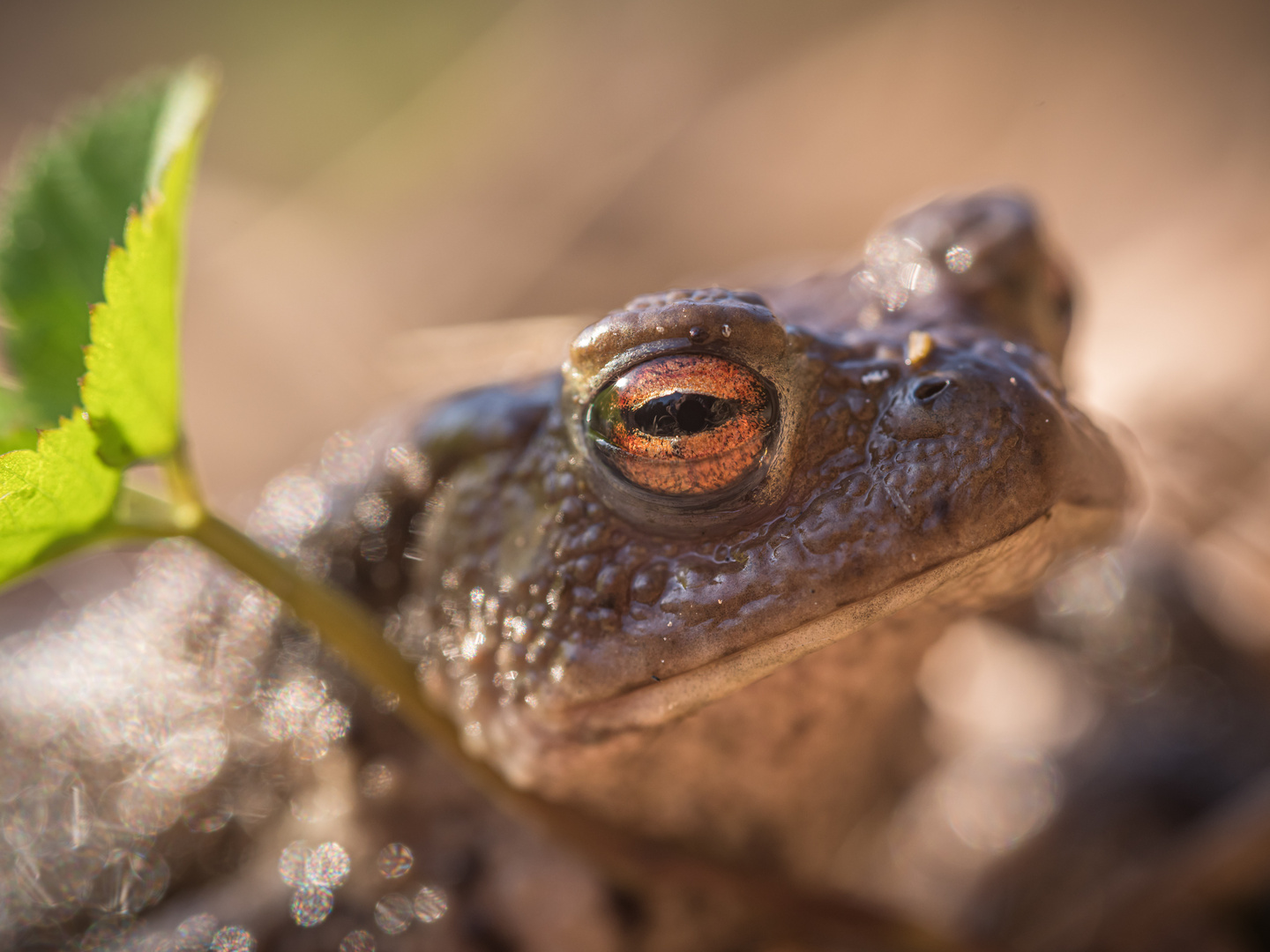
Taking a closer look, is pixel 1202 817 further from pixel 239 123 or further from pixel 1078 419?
pixel 239 123

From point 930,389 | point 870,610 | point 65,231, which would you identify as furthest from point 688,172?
point 870,610

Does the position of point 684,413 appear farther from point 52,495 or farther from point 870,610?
point 52,495

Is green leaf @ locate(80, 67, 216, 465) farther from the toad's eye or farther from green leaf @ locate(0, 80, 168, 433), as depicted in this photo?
the toad's eye

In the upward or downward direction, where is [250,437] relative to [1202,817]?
upward

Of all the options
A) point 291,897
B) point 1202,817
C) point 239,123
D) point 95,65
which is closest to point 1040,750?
point 1202,817

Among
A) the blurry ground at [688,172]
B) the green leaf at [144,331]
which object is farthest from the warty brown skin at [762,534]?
the blurry ground at [688,172]

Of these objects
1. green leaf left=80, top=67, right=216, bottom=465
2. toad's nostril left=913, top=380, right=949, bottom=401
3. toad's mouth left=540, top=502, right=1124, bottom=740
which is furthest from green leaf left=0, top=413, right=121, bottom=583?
toad's nostril left=913, top=380, right=949, bottom=401
